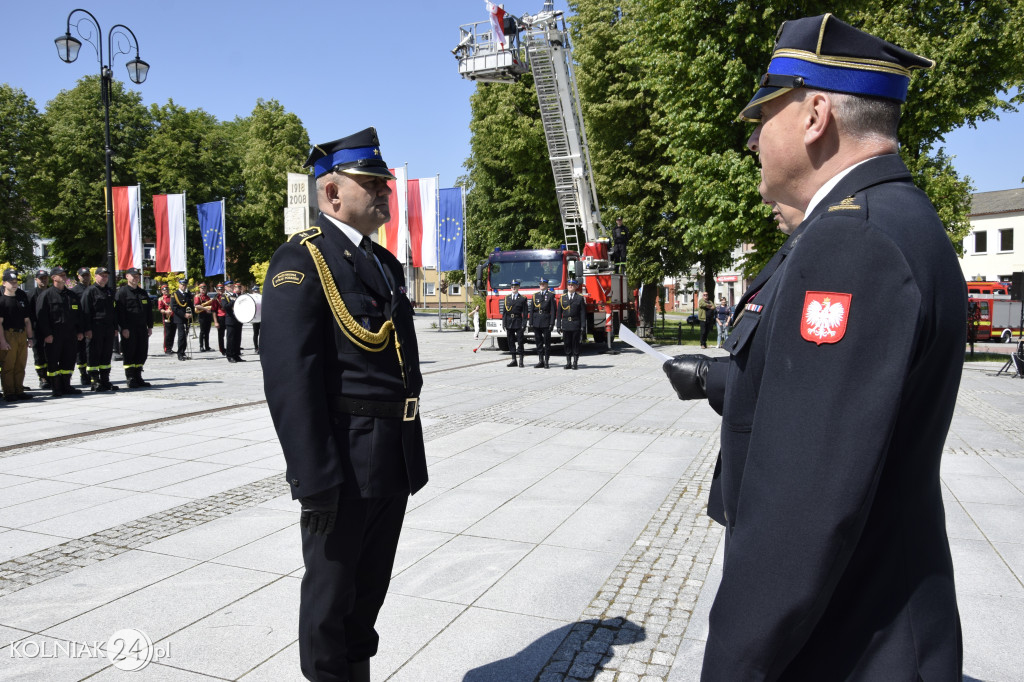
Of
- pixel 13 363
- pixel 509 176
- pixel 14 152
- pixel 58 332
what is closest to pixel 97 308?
pixel 58 332

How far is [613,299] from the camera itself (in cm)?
2216

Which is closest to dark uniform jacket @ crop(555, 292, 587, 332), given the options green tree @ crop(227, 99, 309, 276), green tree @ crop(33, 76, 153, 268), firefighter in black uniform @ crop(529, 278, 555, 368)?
firefighter in black uniform @ crop(529, 278, 555, 368)

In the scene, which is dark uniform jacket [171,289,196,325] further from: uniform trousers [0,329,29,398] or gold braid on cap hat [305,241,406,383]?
gold braid on cap hat [305,241,406,383]

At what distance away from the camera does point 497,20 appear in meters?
23.9

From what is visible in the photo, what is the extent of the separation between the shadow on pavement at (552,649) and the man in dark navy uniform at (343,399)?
2.08 ft

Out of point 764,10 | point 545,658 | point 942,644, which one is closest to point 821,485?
point 942,644

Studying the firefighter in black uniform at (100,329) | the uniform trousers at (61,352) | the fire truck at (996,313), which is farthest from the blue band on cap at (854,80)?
the fire truck at (996,313)

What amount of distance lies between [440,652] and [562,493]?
2.84 metres

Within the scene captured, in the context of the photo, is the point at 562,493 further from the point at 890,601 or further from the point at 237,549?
the point at 890,601

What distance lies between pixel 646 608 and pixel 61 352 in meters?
12.3

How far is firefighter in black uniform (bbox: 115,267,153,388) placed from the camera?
13.2 meters

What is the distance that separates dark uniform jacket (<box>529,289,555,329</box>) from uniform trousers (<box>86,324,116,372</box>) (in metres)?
9.07

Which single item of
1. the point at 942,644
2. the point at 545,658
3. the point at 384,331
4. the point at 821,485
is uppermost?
the point at 384,331

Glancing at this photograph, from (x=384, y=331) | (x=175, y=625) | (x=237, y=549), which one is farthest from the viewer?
(x=237, y=549)
